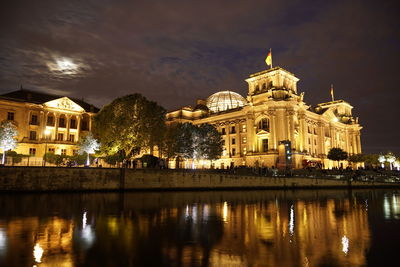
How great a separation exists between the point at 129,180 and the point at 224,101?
7950 cm

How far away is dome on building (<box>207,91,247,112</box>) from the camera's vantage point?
118688mm

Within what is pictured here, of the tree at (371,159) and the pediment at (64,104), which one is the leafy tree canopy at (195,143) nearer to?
the pediment at (64,104)

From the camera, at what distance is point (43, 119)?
75.8 meters

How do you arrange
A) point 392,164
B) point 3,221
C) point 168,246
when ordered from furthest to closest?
point 392,164
point 3,221
point 168,246

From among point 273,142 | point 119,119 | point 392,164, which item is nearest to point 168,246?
point 119,119

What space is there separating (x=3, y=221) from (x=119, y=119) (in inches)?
1404

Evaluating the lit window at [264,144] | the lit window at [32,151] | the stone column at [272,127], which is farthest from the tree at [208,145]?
the lit window at [32,151]

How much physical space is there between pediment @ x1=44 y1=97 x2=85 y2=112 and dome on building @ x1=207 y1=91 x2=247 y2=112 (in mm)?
52402

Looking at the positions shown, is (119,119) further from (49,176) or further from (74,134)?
(74,134)

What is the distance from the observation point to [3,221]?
54.5 feet

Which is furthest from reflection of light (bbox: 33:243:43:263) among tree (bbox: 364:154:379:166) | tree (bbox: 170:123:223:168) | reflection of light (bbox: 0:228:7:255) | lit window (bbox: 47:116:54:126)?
tree (bbox: 364:154:379:166)

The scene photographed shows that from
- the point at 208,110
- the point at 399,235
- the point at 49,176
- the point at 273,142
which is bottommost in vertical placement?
the point at 399,235

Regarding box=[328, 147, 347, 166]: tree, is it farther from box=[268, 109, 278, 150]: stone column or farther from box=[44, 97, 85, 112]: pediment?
box=[44, 97, 85, 112]: pediment

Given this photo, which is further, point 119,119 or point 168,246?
point 119,119
